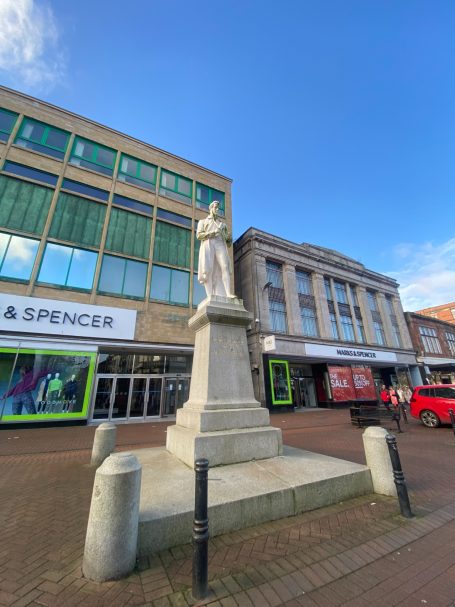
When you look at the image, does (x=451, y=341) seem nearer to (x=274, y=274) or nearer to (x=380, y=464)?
(x=274, y=274)

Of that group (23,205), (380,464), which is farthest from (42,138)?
(380,464)

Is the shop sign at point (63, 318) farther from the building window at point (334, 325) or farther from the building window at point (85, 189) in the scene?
the building window at point (334, 325)

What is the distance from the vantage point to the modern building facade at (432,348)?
32.6m

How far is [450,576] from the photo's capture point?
2.37 metres

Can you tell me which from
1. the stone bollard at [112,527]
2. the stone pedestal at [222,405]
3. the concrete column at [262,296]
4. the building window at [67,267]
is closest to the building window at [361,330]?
the concrete column at [262,296]

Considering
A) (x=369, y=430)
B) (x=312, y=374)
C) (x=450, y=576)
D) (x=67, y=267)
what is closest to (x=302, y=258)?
(x=312, y=374)

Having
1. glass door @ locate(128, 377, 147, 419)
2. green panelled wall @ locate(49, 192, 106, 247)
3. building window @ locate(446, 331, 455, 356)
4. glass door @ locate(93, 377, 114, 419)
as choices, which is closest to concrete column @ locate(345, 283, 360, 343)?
building window @ locate(446, 331, 455, 356)

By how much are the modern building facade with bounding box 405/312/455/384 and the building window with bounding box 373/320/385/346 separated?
223 inches

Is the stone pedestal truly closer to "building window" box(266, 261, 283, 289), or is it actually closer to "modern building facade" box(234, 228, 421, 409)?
"modern building facade" box(234, 228, 421, 409)

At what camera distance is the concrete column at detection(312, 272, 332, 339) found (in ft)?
82.6

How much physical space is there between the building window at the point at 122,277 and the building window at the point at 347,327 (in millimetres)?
20637

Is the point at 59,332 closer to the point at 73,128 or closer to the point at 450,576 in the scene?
the point at 73,128

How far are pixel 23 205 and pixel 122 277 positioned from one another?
6.74m

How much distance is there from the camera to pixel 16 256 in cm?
1433
